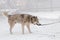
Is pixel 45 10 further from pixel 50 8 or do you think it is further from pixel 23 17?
pixel 23 17

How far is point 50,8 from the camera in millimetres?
15633

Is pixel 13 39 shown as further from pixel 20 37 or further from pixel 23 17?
pixel 23 17

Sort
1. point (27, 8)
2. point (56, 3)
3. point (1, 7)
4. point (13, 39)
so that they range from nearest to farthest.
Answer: point (13, 39) → point (1, 7) → point (27, 8) → point (56, 3)

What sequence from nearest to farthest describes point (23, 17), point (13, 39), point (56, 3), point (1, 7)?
1. point (13, 39)
2. point (23, 17)
3. point (1, 7)
4. point (56, 3)

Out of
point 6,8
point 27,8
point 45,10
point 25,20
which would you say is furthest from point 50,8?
point 25,20

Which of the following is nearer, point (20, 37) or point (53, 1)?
point (20, 37)

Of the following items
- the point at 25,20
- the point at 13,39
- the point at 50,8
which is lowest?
the point at 13,39

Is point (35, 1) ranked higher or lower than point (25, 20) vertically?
higher

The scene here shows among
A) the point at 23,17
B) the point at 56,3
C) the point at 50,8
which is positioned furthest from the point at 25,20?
the point at 56,3

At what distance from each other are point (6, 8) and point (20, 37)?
8716 millimetres

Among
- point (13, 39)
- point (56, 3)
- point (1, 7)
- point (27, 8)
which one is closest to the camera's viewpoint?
point (13, 39)

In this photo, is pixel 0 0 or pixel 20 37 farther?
pixel 0 0

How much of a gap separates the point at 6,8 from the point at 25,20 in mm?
8251

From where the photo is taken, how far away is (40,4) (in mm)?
16391
